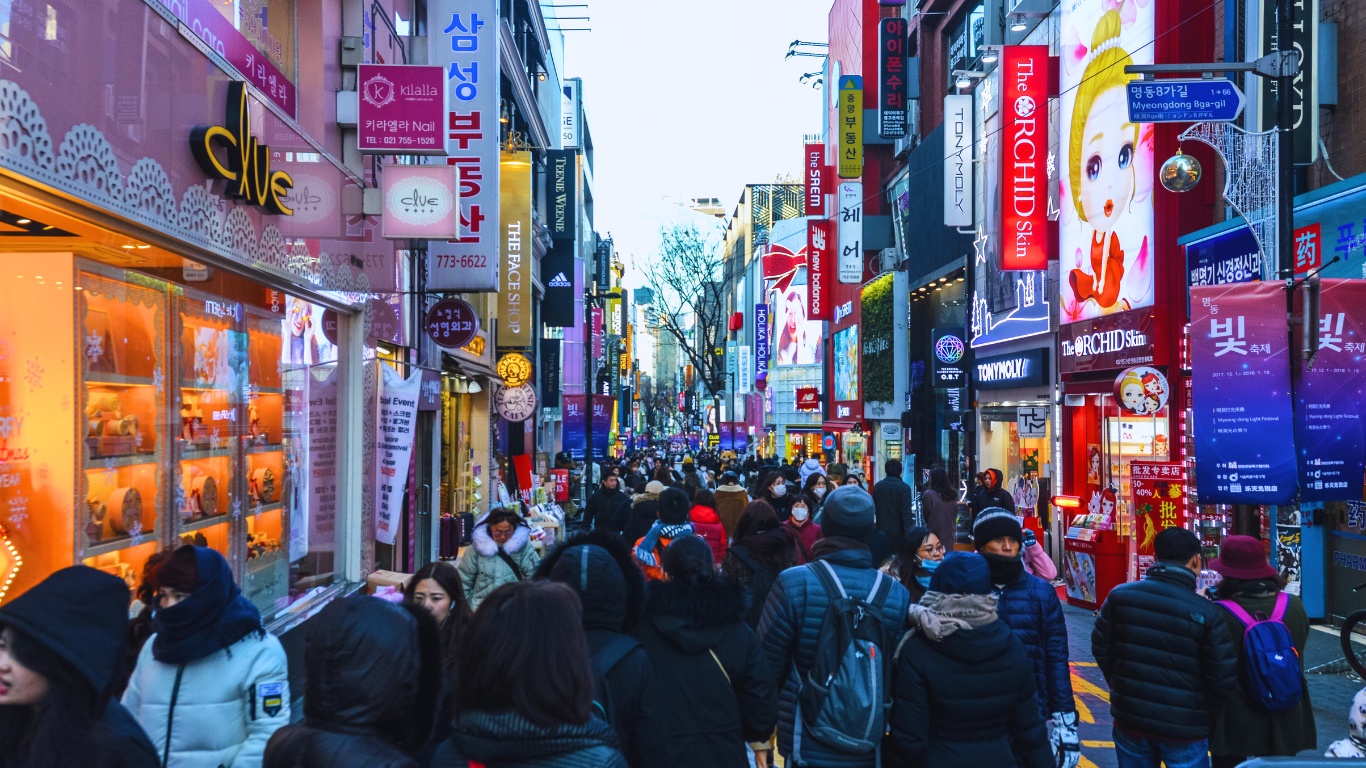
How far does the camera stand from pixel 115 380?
739cm

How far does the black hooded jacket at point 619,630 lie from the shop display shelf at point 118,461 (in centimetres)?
397

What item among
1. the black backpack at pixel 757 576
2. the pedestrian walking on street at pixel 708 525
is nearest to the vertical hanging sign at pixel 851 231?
the pedestrian walking on street at pixel 708 525

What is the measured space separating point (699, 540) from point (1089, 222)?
1639 cm

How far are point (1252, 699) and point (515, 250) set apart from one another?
19380 millimetres

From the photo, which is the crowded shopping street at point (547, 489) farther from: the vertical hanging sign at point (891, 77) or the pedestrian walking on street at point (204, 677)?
the vertical hanging sign at point (891, 77)

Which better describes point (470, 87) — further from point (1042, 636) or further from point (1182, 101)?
point (1042, 636)

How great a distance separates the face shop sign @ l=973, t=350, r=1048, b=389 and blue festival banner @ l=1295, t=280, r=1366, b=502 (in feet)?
36.3

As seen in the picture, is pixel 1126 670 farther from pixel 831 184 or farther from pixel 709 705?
pixel 831 184

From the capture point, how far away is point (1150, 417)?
59.2 ft

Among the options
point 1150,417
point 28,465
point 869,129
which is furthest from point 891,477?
point 869,129

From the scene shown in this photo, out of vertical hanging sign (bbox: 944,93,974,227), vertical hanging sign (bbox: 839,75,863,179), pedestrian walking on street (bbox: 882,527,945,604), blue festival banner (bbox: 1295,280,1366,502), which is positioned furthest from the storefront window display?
vertical hanging sign (bbox: 839,75,863,179)

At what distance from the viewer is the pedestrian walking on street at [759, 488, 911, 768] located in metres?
Answer: 5.21

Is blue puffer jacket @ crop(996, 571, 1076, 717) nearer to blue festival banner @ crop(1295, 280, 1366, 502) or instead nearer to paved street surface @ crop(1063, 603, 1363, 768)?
paved street surface @ crop(1063, 603, 1363, 768)

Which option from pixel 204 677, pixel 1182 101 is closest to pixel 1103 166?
pixel 1182 101
